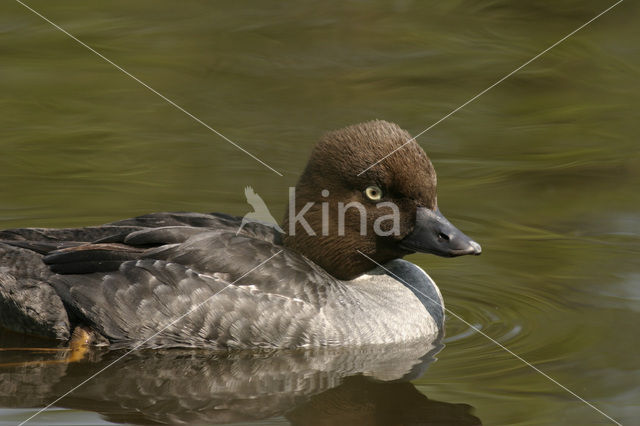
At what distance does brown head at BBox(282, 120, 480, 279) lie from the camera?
8.76m

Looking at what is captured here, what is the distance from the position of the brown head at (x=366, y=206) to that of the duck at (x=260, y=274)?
0.01m

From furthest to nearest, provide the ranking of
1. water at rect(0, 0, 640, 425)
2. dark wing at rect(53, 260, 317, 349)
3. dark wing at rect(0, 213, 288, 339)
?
dark wing at rect(0, 213, 288, 339)
dark wing at rect(53, 260, 317, 349)
water at rect(0, 0, 640, 425)

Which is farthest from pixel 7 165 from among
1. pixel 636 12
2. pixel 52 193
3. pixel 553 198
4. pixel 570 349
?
pixel 636 12

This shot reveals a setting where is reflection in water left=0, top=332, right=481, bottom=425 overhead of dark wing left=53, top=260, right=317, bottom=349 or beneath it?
beneath

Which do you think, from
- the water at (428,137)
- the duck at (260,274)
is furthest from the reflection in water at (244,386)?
the duck at (260,274)

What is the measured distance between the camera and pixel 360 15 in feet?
52.9

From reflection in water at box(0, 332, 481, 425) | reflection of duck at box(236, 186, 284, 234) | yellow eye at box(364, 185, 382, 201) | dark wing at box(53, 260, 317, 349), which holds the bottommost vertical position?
reflection in water at box(0, 332, 481, 425)

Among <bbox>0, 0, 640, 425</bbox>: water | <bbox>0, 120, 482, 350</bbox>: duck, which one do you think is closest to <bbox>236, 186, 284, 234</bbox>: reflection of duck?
<bbox>0, 0, 640, 425</bbox>: water

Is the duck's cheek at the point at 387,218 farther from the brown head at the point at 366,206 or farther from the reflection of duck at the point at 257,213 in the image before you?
the reflection of duck at the point at 257,213

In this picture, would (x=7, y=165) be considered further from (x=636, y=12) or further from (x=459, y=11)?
(x=636, y=12)

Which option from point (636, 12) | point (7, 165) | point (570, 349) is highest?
point (636, 12)

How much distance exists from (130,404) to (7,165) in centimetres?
518

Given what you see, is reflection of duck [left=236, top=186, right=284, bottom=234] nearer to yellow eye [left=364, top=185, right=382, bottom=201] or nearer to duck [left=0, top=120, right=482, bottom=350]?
duck [left=0, top=120, right=482, bottom=350]

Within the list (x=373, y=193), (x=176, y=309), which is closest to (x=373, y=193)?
(x=373, y=193)
